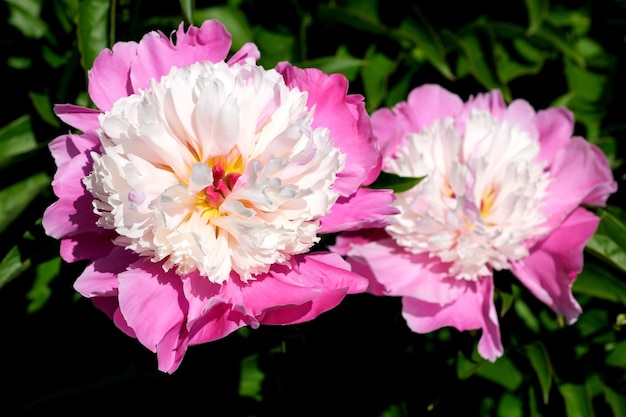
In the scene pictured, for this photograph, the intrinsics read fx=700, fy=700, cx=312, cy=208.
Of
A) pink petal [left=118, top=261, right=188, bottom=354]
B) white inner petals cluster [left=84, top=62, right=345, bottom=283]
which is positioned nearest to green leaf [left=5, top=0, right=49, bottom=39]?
white inner petals cluster [left=84, top=62, right=345, bottom=283]

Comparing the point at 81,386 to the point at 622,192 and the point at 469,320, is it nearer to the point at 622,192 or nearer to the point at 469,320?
the point at 469,320

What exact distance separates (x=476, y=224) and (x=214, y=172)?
1.49ft

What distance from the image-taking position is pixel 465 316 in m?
1.16

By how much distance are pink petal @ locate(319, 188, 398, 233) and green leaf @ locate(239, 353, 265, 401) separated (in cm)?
58

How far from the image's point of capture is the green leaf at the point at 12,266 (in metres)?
1.08

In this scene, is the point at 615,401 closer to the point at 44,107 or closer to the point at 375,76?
the point at 375,76

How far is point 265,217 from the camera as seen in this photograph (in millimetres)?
918

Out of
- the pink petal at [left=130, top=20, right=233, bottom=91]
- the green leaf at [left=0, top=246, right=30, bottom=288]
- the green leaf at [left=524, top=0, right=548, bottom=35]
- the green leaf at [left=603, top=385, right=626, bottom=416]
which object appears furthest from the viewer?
the green leaf at [left=524, top=0, right=548, bottom=35]

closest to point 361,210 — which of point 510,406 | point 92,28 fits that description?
point 92,28

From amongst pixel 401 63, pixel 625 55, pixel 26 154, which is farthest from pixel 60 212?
pixel 625 55

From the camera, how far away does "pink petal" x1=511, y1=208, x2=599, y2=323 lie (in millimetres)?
1163

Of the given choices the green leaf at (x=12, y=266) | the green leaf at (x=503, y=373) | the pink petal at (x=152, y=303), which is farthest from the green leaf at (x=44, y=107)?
the green leaf at (x=503, y=373)

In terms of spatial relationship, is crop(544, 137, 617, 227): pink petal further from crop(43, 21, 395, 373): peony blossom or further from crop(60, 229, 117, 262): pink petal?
crop(60, 229, 117, 262): pink petal

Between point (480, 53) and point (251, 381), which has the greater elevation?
point (480, 53)
